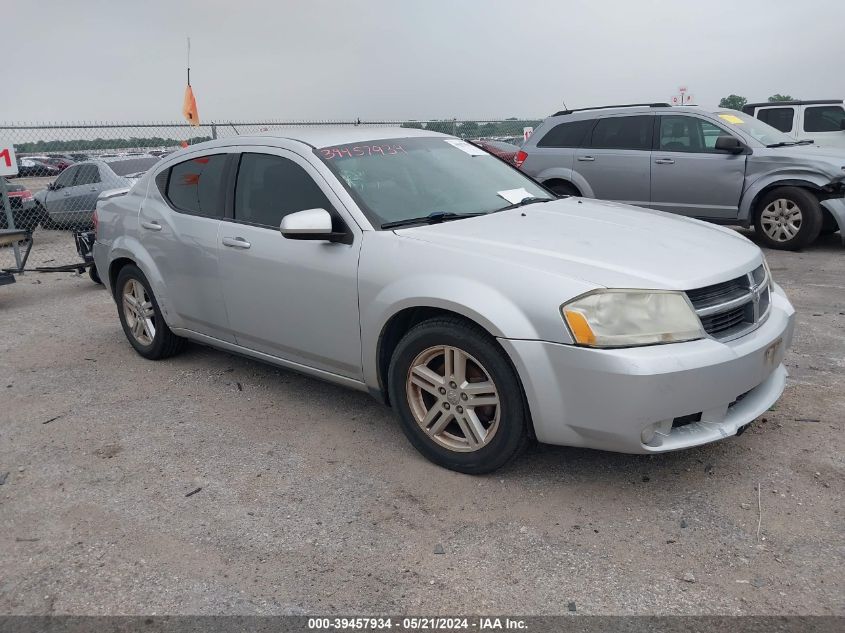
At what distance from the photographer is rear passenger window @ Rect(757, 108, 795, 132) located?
14023mm

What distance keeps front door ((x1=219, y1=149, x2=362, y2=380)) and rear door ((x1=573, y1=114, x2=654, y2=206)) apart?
616 centimetres

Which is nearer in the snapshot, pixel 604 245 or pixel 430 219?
pixel 604 245

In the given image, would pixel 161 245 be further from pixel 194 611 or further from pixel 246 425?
pixel 194 611

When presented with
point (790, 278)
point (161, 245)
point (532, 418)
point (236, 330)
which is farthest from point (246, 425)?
point (790, 278)

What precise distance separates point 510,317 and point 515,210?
Answer: 3.79 feet

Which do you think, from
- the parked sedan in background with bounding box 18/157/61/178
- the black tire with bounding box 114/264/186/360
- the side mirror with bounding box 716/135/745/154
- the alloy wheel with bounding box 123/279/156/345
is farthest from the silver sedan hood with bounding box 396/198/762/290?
the parked sedan in background with bounding box 18/157/61/178

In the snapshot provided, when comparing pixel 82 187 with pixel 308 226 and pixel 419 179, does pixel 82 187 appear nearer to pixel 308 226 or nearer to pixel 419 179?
pixel 419 179

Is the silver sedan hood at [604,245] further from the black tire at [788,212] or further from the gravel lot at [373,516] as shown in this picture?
the black tire at [788,212]

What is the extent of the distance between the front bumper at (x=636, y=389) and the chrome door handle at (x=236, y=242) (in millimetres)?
1830

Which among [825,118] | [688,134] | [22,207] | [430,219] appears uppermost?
[825,118]

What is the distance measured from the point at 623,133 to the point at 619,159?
375 mm

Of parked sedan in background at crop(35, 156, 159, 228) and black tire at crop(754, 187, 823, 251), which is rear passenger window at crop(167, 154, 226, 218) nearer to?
black tire at crop(754, 187, 823, 251)

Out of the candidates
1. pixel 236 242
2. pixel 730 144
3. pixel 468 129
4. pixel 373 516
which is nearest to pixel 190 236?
pixel 236 242

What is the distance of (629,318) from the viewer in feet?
9.78
